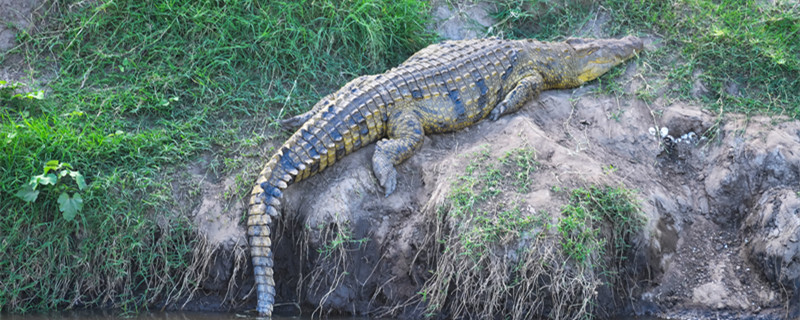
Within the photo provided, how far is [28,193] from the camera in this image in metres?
5.04

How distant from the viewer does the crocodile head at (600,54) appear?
22.0 feet

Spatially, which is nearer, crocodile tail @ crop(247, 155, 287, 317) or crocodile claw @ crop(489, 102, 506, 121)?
crocodile tail @ crop(247, 155, 287, 317)

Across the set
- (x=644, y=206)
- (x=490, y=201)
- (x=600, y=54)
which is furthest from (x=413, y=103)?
(x=600, y=54)

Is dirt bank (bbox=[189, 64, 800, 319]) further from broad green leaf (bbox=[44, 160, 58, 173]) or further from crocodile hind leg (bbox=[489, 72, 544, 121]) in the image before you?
broad green leaf (bbox=[44, 160, 58, 173])

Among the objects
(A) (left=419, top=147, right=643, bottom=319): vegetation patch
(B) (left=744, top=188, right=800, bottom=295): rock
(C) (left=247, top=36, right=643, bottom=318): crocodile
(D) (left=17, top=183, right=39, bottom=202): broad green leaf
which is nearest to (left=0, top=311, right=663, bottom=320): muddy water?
(C) (left=247, top=36, right=643, bottom=318): crocodile

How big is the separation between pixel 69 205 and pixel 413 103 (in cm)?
255

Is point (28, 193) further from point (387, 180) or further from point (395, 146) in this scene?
point (395, 146)

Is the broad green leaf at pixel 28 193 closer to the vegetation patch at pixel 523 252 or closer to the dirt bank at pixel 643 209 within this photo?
the dirt bank at pixel 643 209

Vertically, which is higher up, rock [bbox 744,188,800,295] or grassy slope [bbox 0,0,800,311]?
grassy slope [bbox 0,0,800,311]

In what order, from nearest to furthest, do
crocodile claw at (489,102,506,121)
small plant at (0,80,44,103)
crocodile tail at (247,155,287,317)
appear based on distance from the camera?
crocodile tail at (247,155,287,317), small plant at (0,80,44,103), crocodile claw at (489,102,506,121)

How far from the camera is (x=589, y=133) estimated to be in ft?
19.9

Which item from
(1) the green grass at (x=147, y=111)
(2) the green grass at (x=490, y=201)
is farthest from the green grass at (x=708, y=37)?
(2) the green grass at (x=490, y=201)

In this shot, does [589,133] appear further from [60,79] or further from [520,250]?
[60,79]

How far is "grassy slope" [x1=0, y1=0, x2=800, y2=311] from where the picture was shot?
16.7 ft
